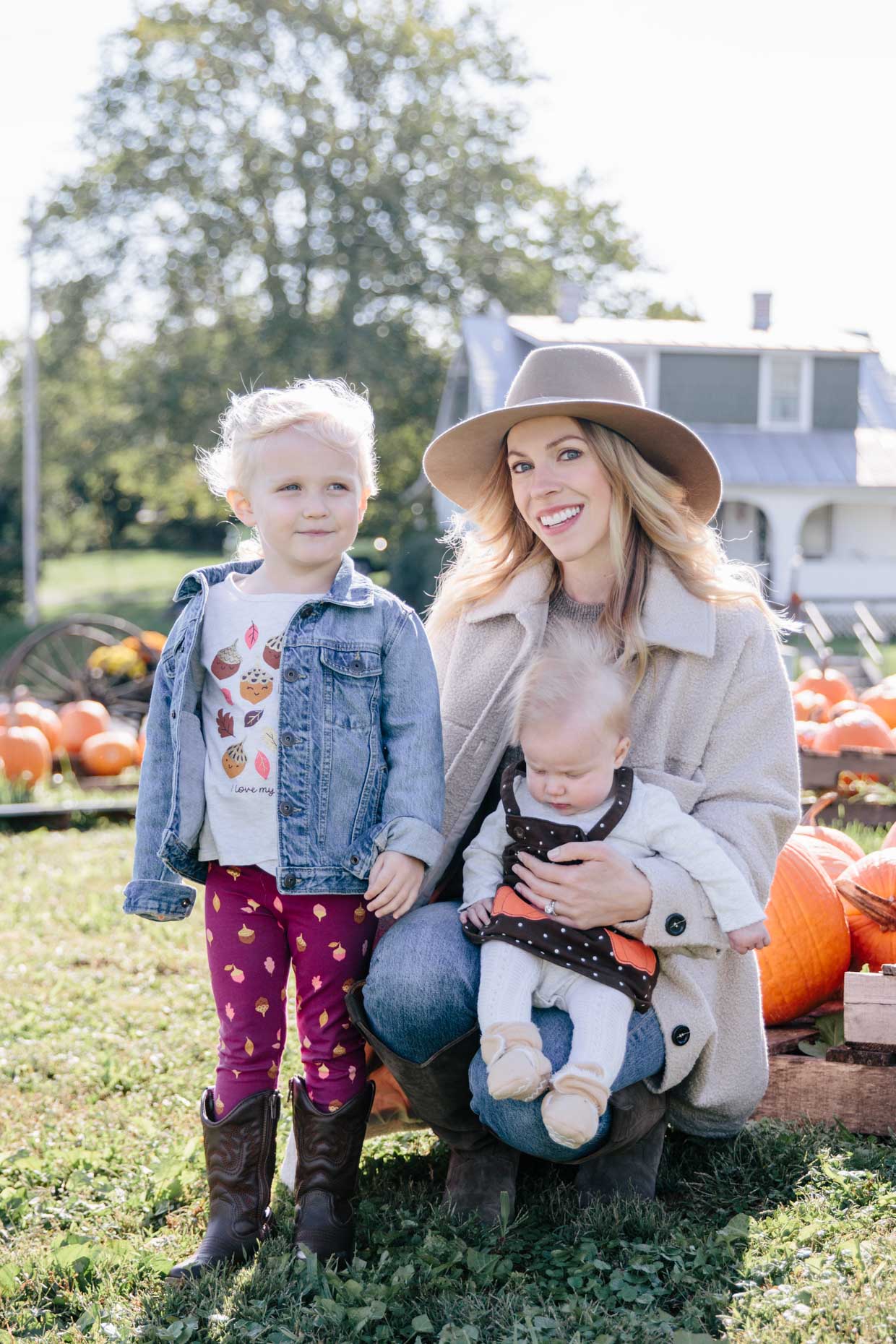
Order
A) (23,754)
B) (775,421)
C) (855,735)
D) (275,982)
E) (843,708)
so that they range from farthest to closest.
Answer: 1. (775,421)
2. (23,754)
3. (843,708)
4. (855,735)
5. (275,982)

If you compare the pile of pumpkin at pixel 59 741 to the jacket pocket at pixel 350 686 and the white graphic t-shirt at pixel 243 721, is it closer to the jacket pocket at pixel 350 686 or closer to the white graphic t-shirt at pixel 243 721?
the white graphic t-shirt at pixel 243 721

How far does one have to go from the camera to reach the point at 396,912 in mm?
2770

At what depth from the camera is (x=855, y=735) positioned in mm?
5988

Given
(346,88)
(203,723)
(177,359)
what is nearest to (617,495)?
(203,723)

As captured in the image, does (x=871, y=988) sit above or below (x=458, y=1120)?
above

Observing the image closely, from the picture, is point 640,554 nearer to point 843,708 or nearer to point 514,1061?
point 514,1061

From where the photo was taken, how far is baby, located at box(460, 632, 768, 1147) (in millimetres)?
2484

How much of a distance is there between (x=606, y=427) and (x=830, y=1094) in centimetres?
165

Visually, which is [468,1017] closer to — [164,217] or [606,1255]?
[606,1255]

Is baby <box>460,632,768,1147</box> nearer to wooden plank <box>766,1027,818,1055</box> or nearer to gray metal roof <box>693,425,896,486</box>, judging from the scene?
wooden plank <box>766,1027,818,1055</box>

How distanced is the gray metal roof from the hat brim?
59.9 feet

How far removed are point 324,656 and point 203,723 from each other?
0.33 metres

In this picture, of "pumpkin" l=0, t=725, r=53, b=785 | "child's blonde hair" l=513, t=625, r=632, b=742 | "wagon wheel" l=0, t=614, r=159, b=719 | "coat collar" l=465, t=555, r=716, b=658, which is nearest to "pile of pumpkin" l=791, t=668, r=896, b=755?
"coat collar" l=465, t=555, r=716, b=658

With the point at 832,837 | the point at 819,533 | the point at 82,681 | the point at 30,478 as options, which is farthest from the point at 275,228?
the point at 832,837
